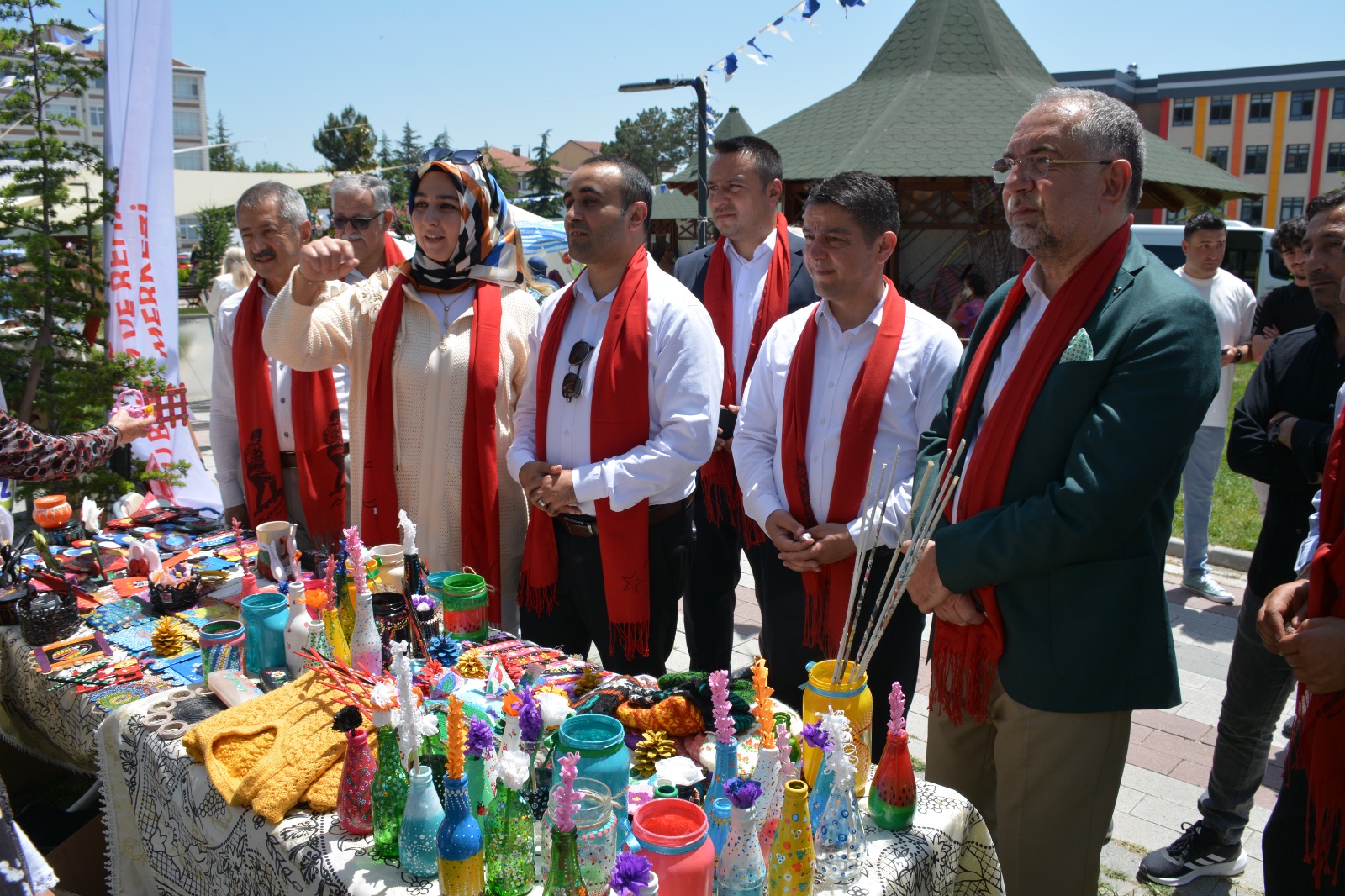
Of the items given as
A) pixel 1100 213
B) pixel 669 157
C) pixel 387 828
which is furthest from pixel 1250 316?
pixel 669 157

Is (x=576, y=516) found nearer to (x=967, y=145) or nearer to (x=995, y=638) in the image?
(x=995, y=638)

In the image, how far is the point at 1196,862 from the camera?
8.55 ft

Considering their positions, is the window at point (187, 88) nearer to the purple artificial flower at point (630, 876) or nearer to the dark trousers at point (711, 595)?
the dark trousers at point (711, 595)

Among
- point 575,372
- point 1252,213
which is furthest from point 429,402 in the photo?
point 1252,213

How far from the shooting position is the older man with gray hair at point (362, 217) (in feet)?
12.5

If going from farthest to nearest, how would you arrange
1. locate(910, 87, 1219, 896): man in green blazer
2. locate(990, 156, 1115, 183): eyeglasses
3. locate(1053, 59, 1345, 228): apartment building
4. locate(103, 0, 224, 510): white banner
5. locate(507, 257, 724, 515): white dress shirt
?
locate(1053, 59, 1345, 228): apartment building → locate(103, 0, 224, 510): white banner → locate(507, 257, 724, 515): white dress shirt → locate(990, 156, 1115, 183): eyeglasses → locate(910, 87, 1219, 896): man in green blazer

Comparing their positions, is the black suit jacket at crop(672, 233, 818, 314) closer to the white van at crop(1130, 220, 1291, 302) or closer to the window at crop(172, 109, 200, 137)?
the white van at crop(1130, 220, 1291, 302)

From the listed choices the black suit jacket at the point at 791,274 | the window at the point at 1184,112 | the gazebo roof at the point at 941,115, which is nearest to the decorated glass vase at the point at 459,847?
the black suit jacket at the point at 791,274

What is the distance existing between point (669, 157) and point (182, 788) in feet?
233

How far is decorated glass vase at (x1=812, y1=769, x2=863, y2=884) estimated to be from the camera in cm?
147

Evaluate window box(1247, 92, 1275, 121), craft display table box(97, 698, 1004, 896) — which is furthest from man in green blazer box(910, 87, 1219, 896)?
window box(1247, 92, 1275, 121)

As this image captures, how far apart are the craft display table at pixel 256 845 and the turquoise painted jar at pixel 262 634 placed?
24 cm

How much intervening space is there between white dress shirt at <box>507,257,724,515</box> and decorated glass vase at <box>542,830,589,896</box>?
4.80ft

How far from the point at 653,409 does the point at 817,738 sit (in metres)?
1.56
